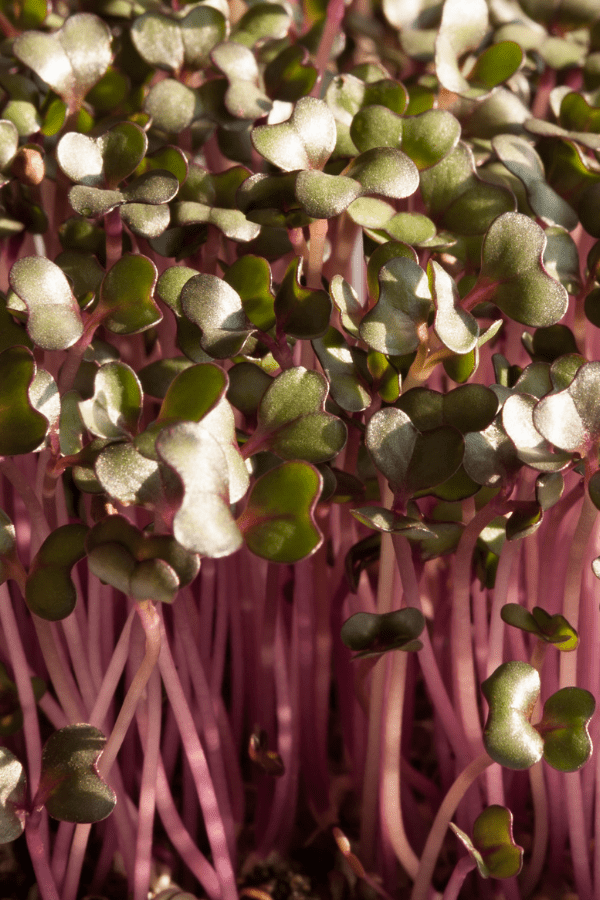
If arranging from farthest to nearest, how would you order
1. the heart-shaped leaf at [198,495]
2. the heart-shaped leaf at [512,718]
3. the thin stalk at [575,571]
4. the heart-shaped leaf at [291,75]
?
the heart-shaped leaf at [291,75] < the thin stalk at [575,571] < the heart-shaped leaf at [512,718] < the heart-shaped leaf at [198,495]

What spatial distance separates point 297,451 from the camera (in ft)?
1.86

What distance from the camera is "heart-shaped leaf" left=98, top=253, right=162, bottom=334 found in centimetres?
61

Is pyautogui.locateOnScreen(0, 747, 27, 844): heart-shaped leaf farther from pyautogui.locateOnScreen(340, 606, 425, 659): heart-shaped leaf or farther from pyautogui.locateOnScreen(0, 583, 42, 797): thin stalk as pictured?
pyautogui.locateOnScreen(340, 606, 425, 659): heart-shaped leaf

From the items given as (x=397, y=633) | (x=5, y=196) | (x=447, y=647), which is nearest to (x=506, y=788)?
(x=447, y=647)

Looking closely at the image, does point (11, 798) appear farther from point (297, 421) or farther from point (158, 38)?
point (158, 38)

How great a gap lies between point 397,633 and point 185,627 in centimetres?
25

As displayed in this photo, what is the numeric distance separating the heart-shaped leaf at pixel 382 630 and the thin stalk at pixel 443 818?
126 mm

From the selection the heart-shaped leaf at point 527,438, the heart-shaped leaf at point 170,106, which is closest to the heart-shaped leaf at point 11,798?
the heart-shaped leaf at point 527,438

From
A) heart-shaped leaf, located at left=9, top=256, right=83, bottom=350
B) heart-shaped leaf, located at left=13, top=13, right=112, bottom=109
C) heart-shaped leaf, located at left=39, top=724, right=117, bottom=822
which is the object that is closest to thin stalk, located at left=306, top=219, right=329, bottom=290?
heart-shaped leaf, located at left=9, top=256, right=83, bottom=350

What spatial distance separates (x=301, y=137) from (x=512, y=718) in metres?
0.49

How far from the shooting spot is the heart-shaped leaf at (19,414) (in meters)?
0.55

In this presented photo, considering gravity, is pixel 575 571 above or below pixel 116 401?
below

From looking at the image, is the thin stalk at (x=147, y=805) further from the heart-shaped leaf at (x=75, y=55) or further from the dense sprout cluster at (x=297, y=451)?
the heart-shaped leaf at (x=75, y=55)

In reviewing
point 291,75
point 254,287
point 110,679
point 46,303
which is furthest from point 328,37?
point 110,679
